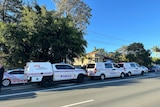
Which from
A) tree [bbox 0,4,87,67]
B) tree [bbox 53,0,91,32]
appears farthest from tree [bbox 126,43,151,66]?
tree [bbox 0,4,87,67]

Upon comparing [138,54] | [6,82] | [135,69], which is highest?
[138,54]

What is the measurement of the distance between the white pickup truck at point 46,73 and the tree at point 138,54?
2986 centimetres

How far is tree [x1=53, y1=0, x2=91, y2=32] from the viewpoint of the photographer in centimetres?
4003

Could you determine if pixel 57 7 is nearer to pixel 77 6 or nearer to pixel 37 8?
pixel 77 6

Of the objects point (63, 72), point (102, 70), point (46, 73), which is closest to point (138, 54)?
point (102, 70)

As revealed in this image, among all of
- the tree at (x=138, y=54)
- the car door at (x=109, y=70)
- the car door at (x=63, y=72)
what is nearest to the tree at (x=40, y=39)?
the car door at (x=109, y=70)

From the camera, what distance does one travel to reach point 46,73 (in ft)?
58.8

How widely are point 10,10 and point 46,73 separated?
18.8 m

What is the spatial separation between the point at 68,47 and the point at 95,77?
4.65 m

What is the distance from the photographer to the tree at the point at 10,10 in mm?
32825

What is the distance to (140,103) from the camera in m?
9.89

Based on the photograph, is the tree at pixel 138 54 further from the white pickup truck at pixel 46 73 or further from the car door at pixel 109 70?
the white pickup truck at pixel 46 73

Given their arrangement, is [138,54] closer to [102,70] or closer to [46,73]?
[102,70]

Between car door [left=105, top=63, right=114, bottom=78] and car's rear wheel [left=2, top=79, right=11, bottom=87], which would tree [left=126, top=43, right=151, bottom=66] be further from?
car's rear wheel [left=2, top=79, right=11, bottom=87]
